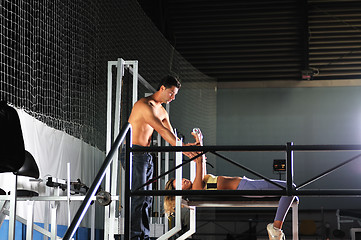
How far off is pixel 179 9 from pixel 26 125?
616cm

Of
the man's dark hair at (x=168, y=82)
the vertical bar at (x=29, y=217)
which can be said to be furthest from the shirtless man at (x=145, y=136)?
the vertical bar at (x=29, y=217)

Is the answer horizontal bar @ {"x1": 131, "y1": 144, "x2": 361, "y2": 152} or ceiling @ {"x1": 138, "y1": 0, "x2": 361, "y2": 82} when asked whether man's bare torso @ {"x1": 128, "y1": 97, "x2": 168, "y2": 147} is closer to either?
horizontal bar @ {"x1": 131, "y1": 144, "x2": 361, "y2": 152}

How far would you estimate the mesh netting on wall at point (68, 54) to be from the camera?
18.5 feet

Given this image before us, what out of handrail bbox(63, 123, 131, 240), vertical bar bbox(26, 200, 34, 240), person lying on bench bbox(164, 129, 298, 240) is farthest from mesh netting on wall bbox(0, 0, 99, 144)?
handrail bbox(63, 123, 131, 240)

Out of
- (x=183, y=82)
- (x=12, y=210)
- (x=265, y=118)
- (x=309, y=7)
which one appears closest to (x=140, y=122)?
(x=12, y=210)

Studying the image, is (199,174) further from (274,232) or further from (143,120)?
(274,232)

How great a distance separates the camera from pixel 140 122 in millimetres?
4680

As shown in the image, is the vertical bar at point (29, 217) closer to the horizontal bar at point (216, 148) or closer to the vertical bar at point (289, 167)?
the horizontal bar at point (216, 148)

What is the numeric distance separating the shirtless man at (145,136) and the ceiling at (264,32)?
6309 millimetres

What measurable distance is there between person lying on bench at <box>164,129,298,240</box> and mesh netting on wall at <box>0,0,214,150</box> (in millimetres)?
1879

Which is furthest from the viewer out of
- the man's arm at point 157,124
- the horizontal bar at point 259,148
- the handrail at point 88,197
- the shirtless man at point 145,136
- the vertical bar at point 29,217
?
the man's arm at point 157,124

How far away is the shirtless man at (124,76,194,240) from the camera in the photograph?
14.3 feet

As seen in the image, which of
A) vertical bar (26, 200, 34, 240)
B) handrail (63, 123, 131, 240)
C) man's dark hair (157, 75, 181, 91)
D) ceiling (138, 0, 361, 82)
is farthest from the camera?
ceiling (138, 0, 361, 82)

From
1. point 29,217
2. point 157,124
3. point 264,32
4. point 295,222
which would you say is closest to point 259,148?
point 295,222
